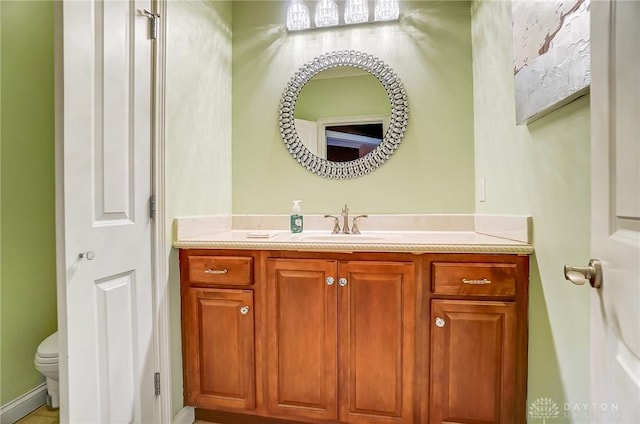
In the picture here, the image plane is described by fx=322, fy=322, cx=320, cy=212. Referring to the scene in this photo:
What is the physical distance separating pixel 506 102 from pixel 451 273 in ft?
2.69

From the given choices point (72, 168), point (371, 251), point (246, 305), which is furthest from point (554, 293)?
point (72, 168)

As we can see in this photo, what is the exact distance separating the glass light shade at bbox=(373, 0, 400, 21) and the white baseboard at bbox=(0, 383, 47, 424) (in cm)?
287

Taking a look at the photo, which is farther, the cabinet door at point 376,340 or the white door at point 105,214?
the cabinet door at point 376,340

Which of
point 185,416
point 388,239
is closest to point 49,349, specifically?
point 185,416

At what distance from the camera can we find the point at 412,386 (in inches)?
54.2

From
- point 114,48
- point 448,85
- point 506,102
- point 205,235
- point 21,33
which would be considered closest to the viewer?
point 114,48

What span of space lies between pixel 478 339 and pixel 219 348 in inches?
45.7

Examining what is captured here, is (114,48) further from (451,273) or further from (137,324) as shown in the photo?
(451,273)

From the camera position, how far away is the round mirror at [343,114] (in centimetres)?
196

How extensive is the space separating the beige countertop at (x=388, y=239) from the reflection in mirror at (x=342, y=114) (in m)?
0.48

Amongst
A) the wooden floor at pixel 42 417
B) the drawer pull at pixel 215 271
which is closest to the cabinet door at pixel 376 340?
the drawer pull at pixel 215 271

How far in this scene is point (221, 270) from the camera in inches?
60.2

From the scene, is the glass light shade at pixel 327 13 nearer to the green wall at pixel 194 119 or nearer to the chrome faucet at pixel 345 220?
the green wall at pixel 194 119

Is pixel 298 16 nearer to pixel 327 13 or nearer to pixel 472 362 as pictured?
pixel 327 13
